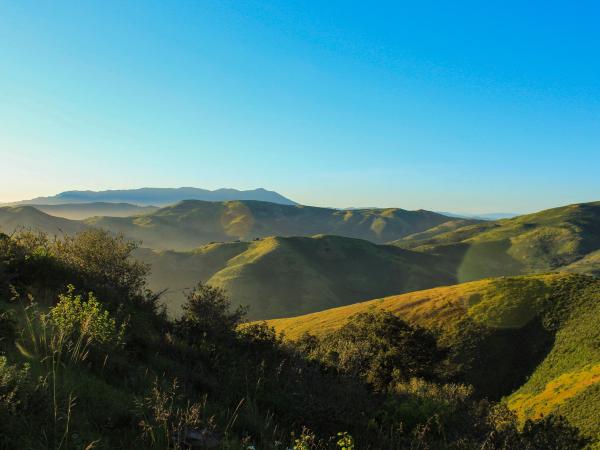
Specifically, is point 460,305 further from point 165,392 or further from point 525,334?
point 165,392

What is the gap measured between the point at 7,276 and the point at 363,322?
185 ft

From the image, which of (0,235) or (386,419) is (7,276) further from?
(386,419)

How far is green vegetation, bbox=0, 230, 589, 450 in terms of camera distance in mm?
5566

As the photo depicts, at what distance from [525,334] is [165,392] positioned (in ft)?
288

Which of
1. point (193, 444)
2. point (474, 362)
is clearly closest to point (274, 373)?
point (193, 444)

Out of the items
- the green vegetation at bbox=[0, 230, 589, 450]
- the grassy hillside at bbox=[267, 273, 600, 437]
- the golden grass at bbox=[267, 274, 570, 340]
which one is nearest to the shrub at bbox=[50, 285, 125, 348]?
the green vegetation at bbox=[0, 230, 589, 450]

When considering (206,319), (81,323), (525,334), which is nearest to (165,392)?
(81,323)

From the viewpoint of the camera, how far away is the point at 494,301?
9381 cm

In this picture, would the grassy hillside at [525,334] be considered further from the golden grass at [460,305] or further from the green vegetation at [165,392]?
the green vegetation at [165,392]

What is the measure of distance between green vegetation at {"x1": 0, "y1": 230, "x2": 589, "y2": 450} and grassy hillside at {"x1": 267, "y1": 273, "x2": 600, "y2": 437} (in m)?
40.9

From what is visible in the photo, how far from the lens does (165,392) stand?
6.75 metres

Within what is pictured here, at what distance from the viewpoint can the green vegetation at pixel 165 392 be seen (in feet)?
18.3

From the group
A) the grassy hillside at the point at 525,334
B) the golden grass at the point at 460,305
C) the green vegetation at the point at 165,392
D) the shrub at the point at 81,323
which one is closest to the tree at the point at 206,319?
the green vegetation at the point at 165,392

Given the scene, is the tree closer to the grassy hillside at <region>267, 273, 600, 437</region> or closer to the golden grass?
the grassy hillside at <region>267, 273, 600, 437</region>
